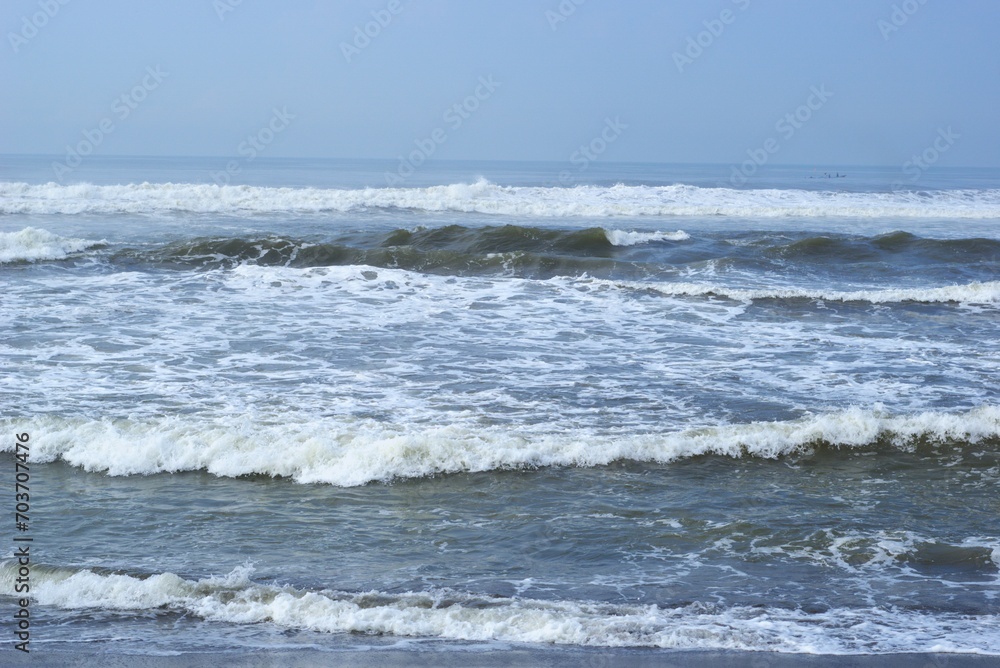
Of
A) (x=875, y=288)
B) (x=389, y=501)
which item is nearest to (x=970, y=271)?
(x=875, y=288)

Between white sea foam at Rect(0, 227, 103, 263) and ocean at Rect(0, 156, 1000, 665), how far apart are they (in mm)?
1589

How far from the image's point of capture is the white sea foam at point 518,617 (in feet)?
14.1

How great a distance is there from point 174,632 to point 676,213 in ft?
95.6

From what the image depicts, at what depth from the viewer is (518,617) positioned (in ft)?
14.8

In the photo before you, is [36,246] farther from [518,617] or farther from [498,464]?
[518,617]

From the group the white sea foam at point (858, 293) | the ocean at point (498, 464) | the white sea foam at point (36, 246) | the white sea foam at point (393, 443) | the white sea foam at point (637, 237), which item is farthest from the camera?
the white sea foam at point (637, 237)

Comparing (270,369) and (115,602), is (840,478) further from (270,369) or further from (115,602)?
(270,369)

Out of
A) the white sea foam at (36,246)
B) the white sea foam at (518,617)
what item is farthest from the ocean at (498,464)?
the white sea foam at (36,246)

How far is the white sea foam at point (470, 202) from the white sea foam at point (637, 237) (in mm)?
7290

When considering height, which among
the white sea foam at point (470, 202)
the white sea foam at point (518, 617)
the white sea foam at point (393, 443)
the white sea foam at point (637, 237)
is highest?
the white sea foam at point (470, 202)

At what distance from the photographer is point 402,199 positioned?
32.8 meters

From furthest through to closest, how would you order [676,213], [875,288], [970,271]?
1. [676,213]
2. [970,271]
3. [875,288]

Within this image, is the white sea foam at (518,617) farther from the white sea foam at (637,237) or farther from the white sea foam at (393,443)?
the white sea foam at (637,237)

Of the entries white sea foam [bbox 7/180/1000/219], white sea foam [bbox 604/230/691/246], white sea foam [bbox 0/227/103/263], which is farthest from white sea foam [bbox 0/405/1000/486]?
white sea foam [bbox 7/180/1000/219]
